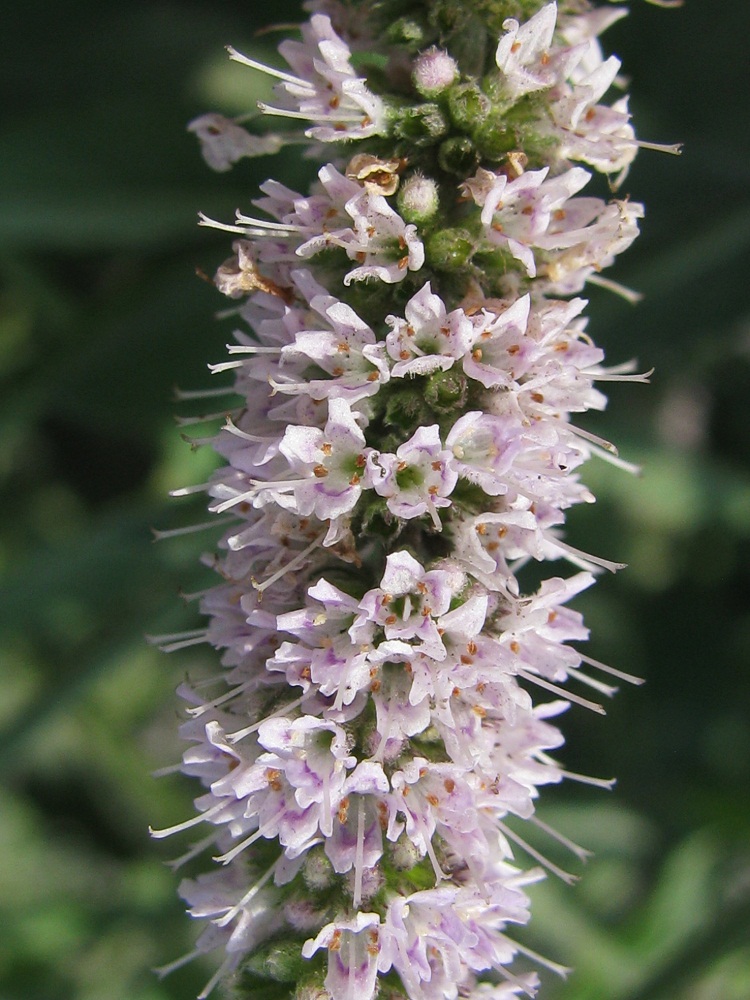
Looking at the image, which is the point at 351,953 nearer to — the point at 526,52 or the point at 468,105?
the point at 468,105

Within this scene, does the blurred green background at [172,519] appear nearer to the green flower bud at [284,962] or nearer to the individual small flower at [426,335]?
the green flower bud at [284,962]

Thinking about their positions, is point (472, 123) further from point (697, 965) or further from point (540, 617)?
point (697, 965)

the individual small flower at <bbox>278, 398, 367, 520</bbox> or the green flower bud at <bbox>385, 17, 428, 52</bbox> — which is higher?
the green flower bud at <bbox>385, 17, 428, 52</bbox>

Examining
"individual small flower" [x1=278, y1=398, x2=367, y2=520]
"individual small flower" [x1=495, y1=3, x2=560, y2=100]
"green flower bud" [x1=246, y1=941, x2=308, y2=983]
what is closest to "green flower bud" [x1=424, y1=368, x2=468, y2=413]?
"individual small flower" [x1=278, y1=398, x2=367, y2=520]

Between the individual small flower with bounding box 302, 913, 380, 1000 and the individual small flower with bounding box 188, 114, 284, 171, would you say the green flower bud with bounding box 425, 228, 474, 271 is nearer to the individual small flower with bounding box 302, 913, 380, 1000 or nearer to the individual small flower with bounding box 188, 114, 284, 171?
the individual small flower with bounding box 188, 114, 284, 171

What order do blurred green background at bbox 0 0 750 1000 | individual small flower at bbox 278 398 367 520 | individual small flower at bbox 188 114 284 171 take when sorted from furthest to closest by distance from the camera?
1. blurred green background at bbox 0 0 750 1000
2. individual small flower at bbox 188 114 284 171
3. individual small flower at bbox 278 398 367 520

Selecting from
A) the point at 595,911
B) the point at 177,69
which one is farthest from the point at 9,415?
the point at 595,911
